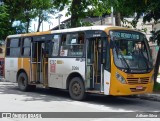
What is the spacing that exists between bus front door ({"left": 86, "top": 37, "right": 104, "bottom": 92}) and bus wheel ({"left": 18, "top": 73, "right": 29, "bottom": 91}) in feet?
15.5

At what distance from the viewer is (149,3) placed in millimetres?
16344

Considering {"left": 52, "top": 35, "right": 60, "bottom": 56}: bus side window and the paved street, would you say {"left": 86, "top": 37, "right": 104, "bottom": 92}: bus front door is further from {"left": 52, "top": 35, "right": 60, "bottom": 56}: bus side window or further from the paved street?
{"left": 52, "top": 35, "right": 60, "bottom": 56}: bus side window

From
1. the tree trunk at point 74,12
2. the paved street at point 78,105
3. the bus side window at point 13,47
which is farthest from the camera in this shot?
the tree trunk at point 74,12

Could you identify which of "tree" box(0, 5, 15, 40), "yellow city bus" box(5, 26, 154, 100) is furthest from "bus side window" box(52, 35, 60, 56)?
"tree" box(0, 5, 15, 40)

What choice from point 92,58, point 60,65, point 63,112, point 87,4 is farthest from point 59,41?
point 87,4

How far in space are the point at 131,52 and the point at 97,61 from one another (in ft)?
4.17

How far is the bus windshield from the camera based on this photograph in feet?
40.8

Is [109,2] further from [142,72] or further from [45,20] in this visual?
[45,20]

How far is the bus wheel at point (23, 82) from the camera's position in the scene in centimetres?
1694

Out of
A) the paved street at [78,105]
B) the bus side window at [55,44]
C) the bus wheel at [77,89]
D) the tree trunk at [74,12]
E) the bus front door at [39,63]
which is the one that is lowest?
the paved street at [78,105]

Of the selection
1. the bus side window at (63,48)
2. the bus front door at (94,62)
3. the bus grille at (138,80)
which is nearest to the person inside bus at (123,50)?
the bus front door at (94,62)

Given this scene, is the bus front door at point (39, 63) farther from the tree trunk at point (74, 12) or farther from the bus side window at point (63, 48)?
the tree trunk at point (74, 12)

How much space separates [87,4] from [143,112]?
410 inches

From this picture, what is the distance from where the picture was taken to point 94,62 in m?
13.1
